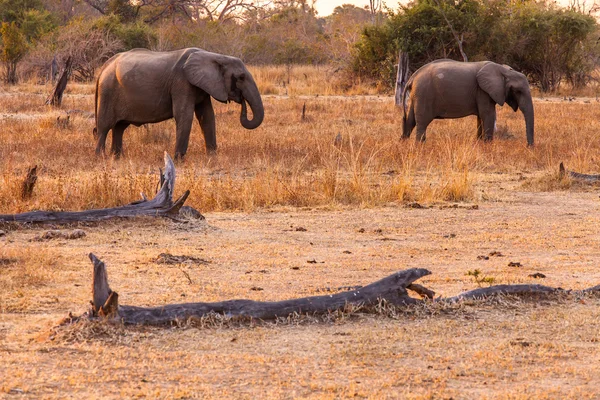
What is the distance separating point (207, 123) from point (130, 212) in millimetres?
5495

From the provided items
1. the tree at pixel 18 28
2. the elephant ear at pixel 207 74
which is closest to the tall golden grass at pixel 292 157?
the elephant ear at pixel 207 74

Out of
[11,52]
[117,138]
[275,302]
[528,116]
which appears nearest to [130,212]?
[275,302]

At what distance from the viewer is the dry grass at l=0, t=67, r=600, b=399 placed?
15.6 feet

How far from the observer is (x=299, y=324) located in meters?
5.58

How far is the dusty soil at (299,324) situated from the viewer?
15.3 feet

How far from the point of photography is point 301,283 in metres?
6.77

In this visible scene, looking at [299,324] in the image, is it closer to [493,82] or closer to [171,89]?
[171,89]

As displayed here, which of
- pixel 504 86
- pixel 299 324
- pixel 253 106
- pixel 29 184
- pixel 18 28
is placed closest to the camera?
pixel 299 324

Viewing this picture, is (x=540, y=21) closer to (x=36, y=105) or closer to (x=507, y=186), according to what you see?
(x=36, y=105)

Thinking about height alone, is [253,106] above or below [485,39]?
below

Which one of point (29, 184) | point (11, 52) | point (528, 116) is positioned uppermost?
point (11, 52)

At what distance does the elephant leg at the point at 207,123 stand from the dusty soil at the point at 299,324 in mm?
4912

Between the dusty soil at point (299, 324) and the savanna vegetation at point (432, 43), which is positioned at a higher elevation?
the savanna vegetation at point (432, 43)

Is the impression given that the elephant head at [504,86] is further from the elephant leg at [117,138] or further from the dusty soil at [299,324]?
the dusty soil at [299,324]
